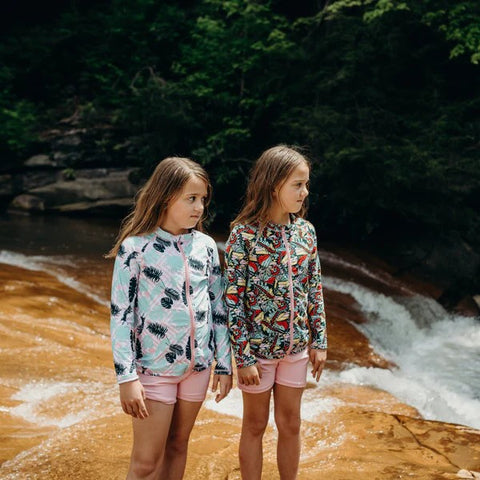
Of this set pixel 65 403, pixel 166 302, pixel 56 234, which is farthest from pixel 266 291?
pixel 56 234

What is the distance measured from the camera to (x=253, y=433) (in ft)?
7.81

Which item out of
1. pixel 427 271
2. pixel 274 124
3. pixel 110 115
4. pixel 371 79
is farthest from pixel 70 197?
pixel 427 271

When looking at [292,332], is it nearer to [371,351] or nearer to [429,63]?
[371,351]

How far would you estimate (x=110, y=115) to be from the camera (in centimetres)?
1403

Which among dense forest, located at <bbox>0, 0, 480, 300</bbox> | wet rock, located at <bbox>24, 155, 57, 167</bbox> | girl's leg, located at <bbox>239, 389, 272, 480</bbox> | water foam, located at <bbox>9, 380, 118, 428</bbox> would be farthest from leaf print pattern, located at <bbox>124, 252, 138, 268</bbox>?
wet rock, located at <bbox>24, 155, 57, 167</bbox>

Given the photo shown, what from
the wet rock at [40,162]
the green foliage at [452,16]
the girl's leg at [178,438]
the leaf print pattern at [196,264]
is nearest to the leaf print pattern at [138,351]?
the girl's leg at [178,438]

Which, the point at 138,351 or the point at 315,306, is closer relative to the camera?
the point at 138,351

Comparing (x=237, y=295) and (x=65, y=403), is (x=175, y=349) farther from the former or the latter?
(x=65, y=403)

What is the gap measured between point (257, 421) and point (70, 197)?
12.2 metres

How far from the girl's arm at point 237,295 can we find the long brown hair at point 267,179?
13cm

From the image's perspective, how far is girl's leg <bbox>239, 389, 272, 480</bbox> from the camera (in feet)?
7.73

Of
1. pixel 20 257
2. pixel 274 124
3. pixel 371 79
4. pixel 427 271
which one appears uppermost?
pixel 371 79

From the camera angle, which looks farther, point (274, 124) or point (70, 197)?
point (70, 197)

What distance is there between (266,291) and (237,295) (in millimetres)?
137
